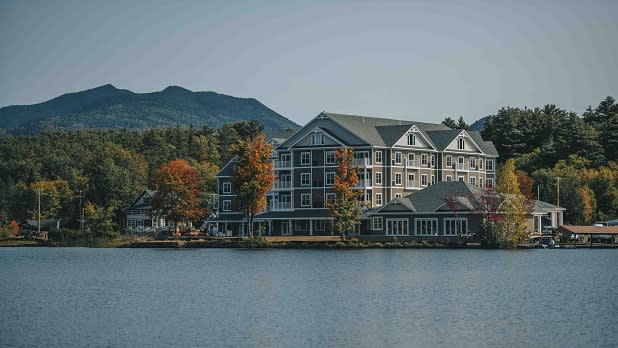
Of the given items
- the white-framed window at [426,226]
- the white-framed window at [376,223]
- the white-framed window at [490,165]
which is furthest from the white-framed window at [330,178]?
the white-framed window at [490,165]

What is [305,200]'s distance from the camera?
366ft

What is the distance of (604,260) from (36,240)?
222 ft

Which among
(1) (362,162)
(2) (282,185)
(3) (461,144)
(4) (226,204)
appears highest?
(3) (461,144)

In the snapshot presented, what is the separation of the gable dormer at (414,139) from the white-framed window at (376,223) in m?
11.6

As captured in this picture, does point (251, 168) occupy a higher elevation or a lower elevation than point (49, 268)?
higher

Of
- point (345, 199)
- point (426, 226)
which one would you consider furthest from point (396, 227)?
point (345, 199)

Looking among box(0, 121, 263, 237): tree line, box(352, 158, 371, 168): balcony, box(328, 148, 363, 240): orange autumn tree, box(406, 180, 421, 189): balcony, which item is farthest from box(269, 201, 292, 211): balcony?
box(406, 180, 421, 189): balcony

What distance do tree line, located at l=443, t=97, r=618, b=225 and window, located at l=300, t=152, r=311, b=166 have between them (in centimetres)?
2289

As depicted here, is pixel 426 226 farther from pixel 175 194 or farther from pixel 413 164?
pixel 175 194

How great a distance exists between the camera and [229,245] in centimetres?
9994

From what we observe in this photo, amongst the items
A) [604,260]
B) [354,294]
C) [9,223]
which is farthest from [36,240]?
[354,294]

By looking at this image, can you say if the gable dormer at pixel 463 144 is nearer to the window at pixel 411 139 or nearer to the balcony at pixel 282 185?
the window at pixel 411 139

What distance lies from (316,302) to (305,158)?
220ft

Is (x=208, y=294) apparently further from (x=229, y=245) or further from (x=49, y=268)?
(x=229, y=245)
